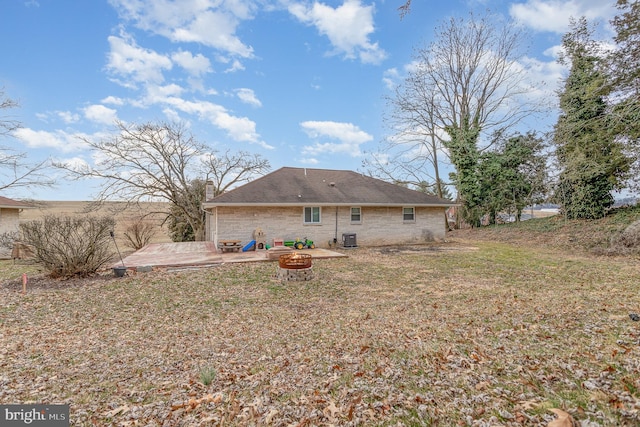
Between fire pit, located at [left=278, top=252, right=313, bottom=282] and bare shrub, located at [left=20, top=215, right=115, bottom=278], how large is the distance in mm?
5782

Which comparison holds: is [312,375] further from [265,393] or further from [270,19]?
[270,19]

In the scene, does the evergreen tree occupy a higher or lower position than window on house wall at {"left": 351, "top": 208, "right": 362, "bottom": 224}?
higher

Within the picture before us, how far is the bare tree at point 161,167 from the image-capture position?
60.5 ft

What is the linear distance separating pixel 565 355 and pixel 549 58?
71.8ft

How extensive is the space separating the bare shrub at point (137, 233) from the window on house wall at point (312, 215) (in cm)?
1205

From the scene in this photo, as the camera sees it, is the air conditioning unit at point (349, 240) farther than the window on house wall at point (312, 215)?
Yes

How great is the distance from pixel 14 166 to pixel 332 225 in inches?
773

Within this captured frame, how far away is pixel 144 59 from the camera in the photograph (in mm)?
12812

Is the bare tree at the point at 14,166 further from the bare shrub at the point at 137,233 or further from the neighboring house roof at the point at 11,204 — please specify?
the bare shrub at the point at 137,233

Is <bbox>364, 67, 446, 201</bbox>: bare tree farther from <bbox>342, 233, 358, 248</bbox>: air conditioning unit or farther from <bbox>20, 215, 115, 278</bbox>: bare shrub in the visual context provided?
<bbox>20, 215, 115, 278</bbox>: bare shrub

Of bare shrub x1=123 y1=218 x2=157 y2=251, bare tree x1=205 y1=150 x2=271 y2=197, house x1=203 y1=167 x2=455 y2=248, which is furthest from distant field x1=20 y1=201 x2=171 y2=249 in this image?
house x1=203 y1=167 x2=455 y2=248

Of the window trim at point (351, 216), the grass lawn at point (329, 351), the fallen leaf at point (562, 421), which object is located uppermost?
the window trim at point (351, 216)

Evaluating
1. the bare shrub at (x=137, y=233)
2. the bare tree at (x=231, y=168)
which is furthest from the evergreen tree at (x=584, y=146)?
the bare shrub at (x=137, y=233)

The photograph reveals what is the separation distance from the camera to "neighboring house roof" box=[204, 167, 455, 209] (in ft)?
46.5
